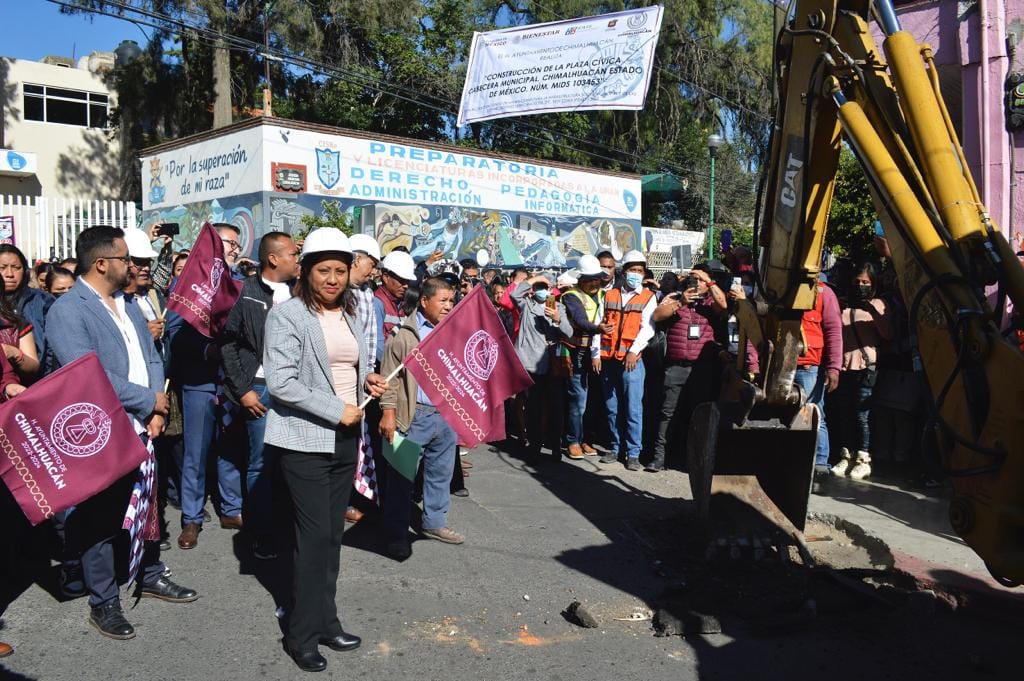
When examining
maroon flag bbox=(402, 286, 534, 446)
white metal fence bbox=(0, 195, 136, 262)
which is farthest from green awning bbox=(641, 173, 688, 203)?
maroon flag bbox=(402, 286, 534, 446)

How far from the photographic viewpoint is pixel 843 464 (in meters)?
8.76

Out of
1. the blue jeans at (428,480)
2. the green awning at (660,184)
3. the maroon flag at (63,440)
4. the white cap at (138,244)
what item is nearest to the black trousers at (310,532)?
the maroon flag at (63,440)

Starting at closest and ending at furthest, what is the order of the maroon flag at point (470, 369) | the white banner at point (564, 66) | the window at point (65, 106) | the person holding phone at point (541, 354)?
the maroon flag at point (470, 369)
the person holding phone at point (541, 354)
the white banner at point (564, 66)
the window at point (65, 106)

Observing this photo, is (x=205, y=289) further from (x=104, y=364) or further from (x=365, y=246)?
(x=365, y=246)

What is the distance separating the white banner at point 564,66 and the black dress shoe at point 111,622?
9.22 m

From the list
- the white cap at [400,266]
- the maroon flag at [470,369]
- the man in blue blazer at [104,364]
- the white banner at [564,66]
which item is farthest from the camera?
the white banner at [564,66]

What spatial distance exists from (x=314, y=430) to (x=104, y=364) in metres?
1.29

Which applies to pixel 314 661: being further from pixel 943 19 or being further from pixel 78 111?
pixel 78 111

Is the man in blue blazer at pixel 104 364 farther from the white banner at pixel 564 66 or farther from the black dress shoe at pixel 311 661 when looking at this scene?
the white banner at pixel 564 66

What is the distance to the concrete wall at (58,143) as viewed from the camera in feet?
98.1

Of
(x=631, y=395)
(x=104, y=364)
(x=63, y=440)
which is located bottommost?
(x=631, y=395)

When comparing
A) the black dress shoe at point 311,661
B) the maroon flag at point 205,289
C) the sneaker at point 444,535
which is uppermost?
the maroon flag at point 205,289

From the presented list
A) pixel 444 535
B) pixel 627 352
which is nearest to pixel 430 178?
pixel 627 352

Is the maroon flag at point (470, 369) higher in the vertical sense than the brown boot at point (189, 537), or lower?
higher
